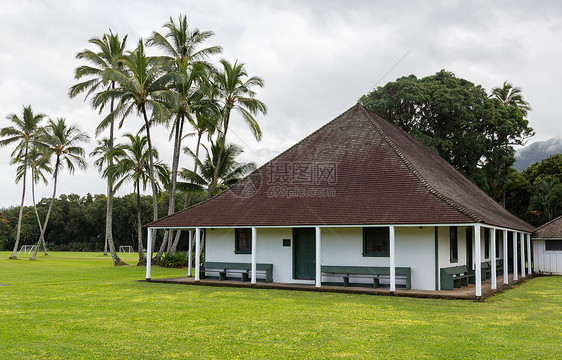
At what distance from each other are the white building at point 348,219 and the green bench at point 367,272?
0.03m

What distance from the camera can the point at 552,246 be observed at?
2412cm

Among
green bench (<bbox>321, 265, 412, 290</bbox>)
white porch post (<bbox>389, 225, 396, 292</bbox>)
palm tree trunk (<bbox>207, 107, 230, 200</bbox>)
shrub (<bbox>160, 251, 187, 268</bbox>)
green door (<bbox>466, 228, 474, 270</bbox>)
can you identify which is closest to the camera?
white porch post (<bbox>389, 225, 396, 292</bbox>)

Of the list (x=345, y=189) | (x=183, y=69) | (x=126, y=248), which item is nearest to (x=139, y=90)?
(x=183, y=69)

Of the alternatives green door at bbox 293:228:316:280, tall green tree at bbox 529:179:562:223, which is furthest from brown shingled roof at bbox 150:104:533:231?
tall green tree at bbox 529:179:562:223

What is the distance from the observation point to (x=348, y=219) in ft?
49.4

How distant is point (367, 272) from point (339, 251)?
140 cm

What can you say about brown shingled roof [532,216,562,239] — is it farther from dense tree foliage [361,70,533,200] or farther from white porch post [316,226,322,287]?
white porch post [316,226,322,287]

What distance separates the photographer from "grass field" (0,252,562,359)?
7324mm

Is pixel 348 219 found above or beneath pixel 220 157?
beneath

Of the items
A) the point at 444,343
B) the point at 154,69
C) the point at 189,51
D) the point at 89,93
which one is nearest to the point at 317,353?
the point at 444,343

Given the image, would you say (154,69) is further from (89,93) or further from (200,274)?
(200,274)

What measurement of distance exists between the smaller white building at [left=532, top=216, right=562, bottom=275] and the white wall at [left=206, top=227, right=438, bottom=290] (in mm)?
11741

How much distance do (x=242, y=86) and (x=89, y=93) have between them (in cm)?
1011

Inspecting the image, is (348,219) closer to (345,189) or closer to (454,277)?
(345,189)
